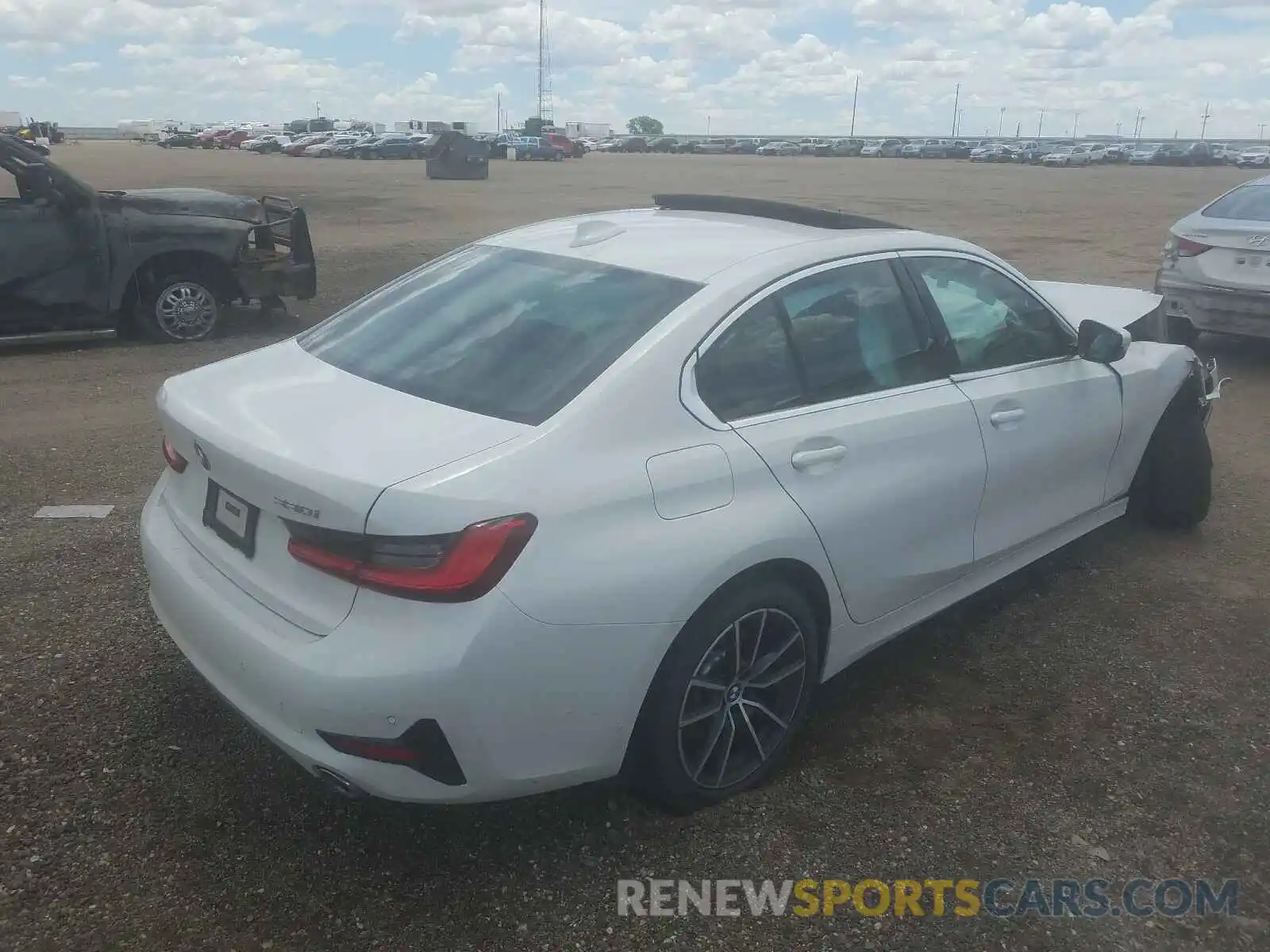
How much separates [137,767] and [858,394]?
2463mm

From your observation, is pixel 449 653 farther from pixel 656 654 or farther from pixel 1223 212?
pixel 1223 212

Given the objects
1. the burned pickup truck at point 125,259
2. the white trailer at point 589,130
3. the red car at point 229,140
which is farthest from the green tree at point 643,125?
the burned pickup truck at point 125,259

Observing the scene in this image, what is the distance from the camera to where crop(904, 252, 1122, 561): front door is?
372 centimetres

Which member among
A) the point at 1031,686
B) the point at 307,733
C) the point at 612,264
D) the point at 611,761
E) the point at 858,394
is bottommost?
the point at 1031,686

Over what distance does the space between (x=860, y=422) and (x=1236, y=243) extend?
6.34 meters

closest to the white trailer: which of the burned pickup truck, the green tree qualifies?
the green tree

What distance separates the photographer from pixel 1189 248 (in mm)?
8305

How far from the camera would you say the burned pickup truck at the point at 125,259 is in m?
8.53

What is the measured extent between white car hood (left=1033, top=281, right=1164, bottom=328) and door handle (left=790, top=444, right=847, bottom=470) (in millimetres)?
2193

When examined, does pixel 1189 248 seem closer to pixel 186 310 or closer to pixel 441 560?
pixel 441 560

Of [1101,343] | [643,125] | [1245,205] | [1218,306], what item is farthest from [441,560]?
[643,125]

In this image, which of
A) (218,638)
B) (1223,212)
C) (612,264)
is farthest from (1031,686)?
(1223,212)

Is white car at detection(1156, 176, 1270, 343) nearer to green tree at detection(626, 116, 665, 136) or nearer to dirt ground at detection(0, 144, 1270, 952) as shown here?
dirt ground at detection(0, 144, 1270, 952)

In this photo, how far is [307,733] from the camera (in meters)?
2.49
